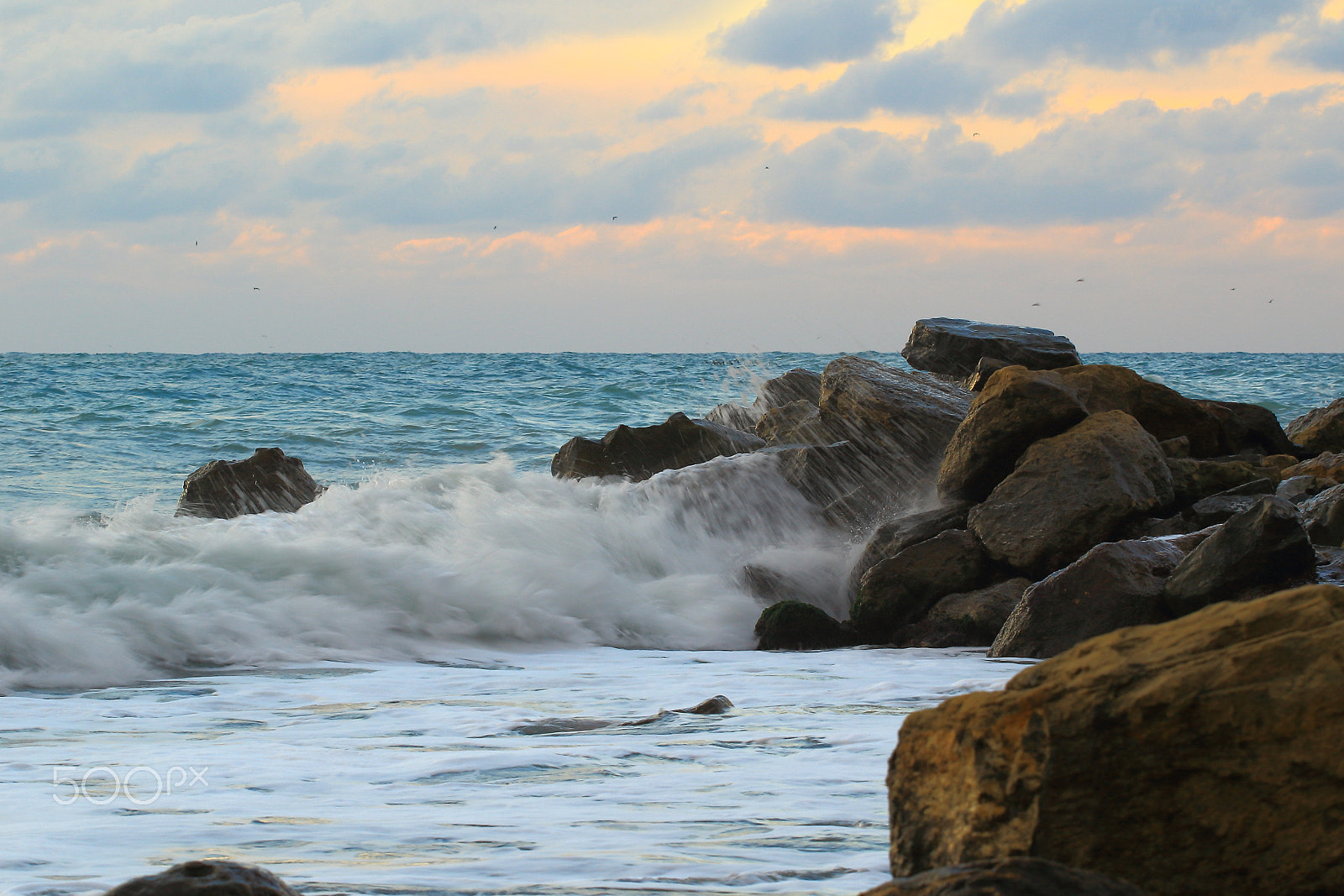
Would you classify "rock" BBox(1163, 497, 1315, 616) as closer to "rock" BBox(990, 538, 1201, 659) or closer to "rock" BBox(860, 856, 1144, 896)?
"rock" BBox(990, 538, 1201, 659)

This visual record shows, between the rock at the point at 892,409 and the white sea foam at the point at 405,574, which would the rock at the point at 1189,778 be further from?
the rock at the point at 892,409

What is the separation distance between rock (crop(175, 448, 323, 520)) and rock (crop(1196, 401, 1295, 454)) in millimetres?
6672

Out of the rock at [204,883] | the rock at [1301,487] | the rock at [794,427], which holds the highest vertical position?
the rock at [794,427]

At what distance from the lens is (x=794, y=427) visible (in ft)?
29.9

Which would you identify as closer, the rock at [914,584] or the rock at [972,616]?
the rock at [972,616]

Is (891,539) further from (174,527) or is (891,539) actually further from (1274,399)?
(1274,399)

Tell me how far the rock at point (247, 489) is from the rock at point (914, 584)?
4.76 m

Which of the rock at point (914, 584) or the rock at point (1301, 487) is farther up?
the rock at point (1301, 487)

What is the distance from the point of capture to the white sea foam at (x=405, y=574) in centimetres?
590

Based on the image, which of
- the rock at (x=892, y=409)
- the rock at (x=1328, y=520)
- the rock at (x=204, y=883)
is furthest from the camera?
the rock at (x=892, y=409)

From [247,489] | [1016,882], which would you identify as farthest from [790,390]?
[1016,882]

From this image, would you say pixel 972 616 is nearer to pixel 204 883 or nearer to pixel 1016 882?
pixel 1016 882

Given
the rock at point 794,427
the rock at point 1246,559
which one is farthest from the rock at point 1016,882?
the rock at point 794,427

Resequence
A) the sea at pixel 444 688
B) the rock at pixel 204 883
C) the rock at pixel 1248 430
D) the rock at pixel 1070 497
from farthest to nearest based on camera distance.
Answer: the rock at pixel 1248 430, the rock at pixel 1070 497, the sea at pixel 444 688, the rock at pixel 204 883
